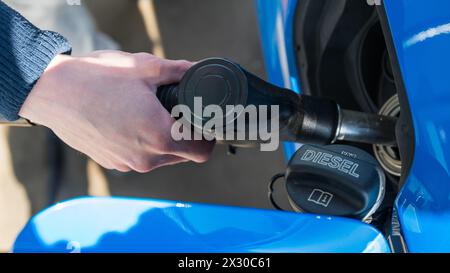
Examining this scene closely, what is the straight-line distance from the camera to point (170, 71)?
811 millimetres

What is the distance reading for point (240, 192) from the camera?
1.67 meters

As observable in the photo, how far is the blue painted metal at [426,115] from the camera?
659mm

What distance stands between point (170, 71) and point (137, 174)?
3.27 ft

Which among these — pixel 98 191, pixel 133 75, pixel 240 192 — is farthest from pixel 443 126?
pixel 98 191

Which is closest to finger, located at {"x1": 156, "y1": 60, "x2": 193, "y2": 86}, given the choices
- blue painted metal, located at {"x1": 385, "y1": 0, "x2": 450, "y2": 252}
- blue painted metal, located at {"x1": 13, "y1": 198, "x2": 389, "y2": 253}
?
blue painted metal, located at {"x1": 13, "y1": 198, "x2": 389, "y2": 253}

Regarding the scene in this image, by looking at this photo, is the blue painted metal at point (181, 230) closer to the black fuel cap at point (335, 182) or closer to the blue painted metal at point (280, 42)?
the black fuel cap at point (335, 182)

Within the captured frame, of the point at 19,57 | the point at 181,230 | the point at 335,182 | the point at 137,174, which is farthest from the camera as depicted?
the point at 137,174

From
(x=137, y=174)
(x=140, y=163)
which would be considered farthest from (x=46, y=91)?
(x=137, y=174)

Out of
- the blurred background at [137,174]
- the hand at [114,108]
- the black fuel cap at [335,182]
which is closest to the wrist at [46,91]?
the hand at [114,108]

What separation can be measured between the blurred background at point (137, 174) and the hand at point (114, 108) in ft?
2.50

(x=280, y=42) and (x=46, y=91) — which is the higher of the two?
(x=280, y=42)

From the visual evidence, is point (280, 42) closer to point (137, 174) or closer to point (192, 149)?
point (192, 149)

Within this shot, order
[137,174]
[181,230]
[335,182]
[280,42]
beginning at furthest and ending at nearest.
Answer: [137,174] → [280,42] → [335,182] → [181,230]

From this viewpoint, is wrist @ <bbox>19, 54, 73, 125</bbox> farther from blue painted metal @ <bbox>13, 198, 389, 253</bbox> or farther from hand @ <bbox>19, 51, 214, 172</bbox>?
blue painted metal @ <bbox>13, 198, 389, 253</bbox>
